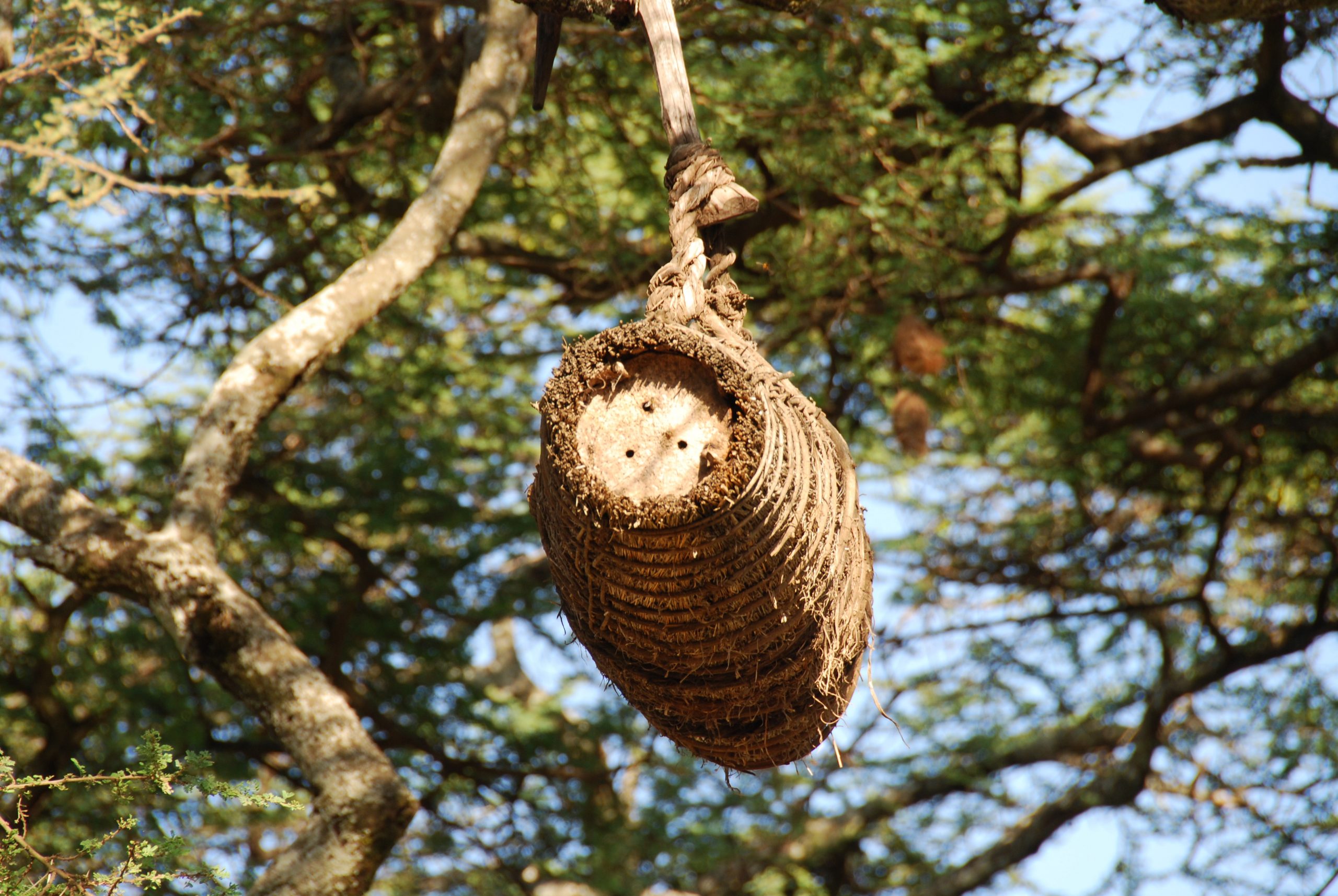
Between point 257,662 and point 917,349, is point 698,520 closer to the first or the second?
point 257,662

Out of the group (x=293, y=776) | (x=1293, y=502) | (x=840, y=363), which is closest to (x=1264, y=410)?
(x=1293, y=502)

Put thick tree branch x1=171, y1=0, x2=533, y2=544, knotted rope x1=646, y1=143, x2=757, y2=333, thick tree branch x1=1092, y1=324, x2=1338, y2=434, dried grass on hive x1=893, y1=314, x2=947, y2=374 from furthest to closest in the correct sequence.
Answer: thick tree branch x1=1092, y1=324, x2=1338, y2=434
dried grass on hive x1=893, y1=314, x2=947, y2=374
thick tree branch x1=171, y1=0, x2=533, y2=544
knotted rope x1=646, y1=143, x2=757, y2=333

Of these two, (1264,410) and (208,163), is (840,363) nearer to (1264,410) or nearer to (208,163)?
(1264,410)

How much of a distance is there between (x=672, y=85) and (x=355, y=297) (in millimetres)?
1896

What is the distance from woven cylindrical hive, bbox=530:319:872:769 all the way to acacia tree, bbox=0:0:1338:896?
7.32 ft

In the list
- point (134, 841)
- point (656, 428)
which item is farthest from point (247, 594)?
point (656, 428)

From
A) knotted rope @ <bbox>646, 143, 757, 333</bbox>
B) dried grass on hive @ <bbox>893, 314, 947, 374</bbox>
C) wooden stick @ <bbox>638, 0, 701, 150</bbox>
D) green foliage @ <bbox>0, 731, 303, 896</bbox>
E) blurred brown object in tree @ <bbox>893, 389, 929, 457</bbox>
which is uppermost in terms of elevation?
dried grass on hive @ <bbox>893, 314, 947, 374</bbox>

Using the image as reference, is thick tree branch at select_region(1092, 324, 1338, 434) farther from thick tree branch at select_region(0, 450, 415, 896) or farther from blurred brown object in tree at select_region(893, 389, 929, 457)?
thick tree branch at select_region(0, 450, 415, 896)

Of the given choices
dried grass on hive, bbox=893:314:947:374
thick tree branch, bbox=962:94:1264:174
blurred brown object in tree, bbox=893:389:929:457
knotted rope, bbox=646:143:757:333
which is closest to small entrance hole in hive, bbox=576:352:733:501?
knotted rope, bbox=646:143:757:333

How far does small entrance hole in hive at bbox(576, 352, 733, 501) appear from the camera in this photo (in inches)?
77.7

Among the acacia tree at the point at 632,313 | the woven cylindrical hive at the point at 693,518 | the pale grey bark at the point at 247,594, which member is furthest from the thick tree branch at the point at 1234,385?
the woven cylindrical hive at the point at 693,518

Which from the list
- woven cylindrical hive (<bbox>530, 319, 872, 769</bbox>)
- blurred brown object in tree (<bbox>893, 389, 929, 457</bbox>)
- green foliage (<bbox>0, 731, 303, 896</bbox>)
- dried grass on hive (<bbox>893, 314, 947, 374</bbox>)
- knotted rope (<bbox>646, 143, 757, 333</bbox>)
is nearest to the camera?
woven cylindrical hive (<bbox>530, 319, 872, 769</bbox>)

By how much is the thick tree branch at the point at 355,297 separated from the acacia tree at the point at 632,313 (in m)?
0.02

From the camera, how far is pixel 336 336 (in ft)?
13.4
